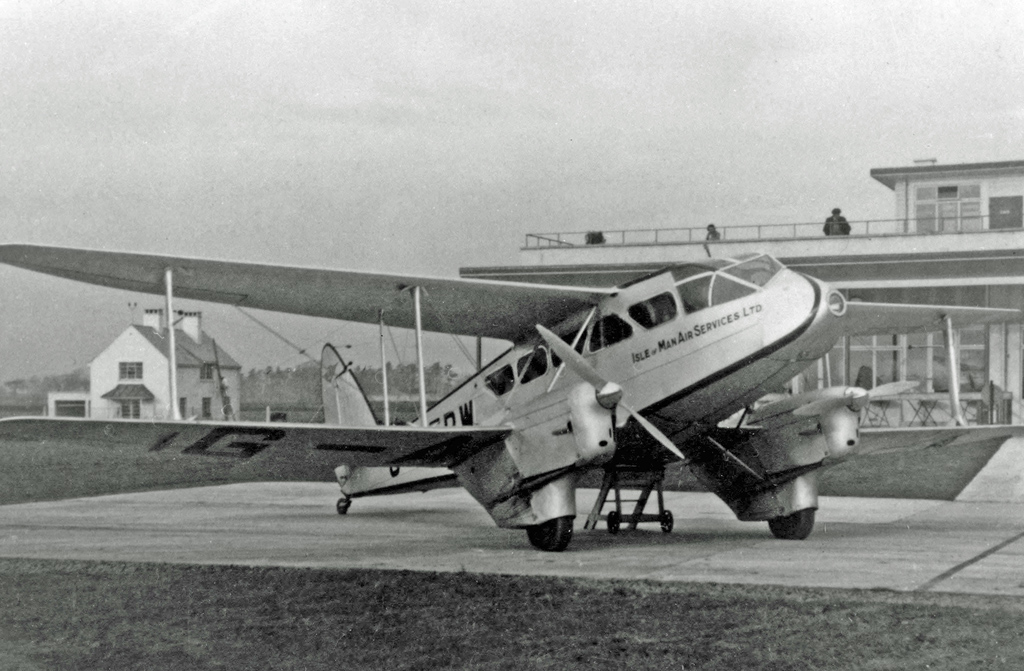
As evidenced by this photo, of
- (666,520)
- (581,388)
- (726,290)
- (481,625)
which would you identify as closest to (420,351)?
(581,388)

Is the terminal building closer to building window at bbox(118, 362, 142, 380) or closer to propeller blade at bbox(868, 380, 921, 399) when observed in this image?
propeller blade at bbox(868, 380, 921, 399)

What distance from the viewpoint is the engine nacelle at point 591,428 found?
1316 centimetres

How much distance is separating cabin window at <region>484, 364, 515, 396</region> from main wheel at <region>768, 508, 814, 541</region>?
4090 mm

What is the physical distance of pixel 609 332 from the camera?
48.1 ft

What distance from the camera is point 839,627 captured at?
8867mm

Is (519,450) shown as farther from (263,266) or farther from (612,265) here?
(612,265)

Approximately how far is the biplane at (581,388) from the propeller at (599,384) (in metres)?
0.02

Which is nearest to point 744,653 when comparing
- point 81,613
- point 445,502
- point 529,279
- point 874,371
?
point 81,613

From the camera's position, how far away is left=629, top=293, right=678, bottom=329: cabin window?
14016mm

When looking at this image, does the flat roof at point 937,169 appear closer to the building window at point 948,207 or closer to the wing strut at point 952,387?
the building window at point 948,207

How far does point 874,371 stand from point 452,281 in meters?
25.4

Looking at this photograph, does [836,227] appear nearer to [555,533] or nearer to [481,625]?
[555,533]

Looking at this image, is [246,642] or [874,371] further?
[874,371]

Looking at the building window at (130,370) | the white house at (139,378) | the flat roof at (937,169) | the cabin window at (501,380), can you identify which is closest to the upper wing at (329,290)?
the cabin window at (501,380)
